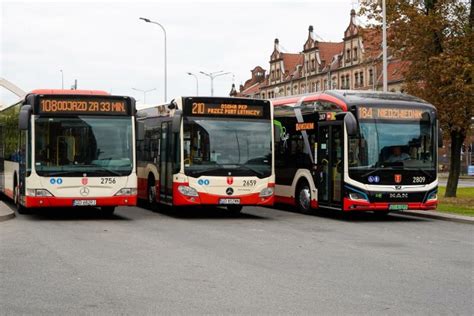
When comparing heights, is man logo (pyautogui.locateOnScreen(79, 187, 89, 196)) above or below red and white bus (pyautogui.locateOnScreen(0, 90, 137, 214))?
below

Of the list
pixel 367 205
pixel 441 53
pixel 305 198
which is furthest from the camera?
pixel 441 53

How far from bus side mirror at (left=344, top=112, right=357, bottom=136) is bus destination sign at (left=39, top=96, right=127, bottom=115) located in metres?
5.29

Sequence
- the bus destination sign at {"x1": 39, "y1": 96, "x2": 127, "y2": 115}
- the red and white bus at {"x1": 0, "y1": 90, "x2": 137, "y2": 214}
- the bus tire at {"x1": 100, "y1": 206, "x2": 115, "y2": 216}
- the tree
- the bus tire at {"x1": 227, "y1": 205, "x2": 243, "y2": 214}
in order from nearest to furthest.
→ the red and white bus at {"x1": 0, "y1": 90, "x2": 137, "y2": 214} → the bus destination sign at {"x1": 39, "y1": 96, "x2": 127, "y2": 115} → the bus tire at {"x1": 100, "y1": 206, "x2": 115, "y2": 216} → the bus tire at {"x1": 227, "y1": 205, "x2": 243, "y2": 214} → the tree

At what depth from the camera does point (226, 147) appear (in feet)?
65.8

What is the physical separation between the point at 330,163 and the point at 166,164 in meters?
4.28

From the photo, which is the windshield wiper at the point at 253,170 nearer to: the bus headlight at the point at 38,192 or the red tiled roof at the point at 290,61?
the bus headlight at the point at 38,192

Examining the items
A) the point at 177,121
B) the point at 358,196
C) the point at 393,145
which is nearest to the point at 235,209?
the point at 177,121

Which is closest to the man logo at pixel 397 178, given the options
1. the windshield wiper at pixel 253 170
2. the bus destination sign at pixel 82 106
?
the windshield wiper at pixel 253 170

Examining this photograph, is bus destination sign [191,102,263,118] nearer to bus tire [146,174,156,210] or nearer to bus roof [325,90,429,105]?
bus roof [325,90,429,105]

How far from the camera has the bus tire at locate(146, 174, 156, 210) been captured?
22.8 m

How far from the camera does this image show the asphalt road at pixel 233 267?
27.7ft

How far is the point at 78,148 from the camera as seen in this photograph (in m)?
19.0

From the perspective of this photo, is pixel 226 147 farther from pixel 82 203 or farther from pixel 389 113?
pixel 389 113

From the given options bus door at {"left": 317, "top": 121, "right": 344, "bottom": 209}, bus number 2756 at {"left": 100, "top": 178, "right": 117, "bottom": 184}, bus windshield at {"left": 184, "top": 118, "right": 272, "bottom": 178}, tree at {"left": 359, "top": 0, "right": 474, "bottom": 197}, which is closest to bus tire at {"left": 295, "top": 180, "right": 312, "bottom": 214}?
bus door at {"left": 317, "top": 121, "right": 344, "bottom": 209}
